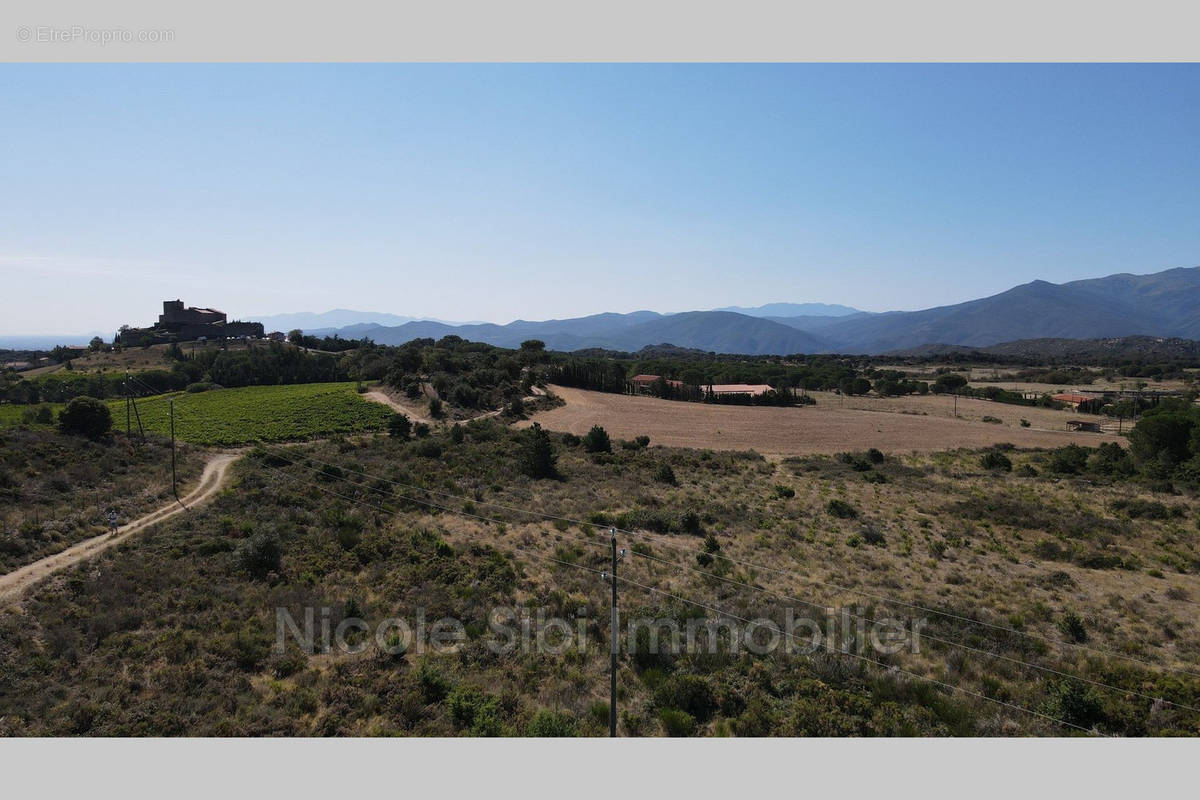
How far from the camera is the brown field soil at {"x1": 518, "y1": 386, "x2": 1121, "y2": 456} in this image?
52.3m

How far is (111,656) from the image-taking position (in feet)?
39.4

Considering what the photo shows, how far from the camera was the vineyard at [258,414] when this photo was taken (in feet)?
141

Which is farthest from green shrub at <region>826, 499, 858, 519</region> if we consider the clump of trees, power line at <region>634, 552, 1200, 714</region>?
the clump of trees

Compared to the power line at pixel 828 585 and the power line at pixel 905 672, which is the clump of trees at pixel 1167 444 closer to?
the power line at pixel 828 585

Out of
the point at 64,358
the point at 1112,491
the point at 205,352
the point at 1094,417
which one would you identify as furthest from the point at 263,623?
the point at 64,358

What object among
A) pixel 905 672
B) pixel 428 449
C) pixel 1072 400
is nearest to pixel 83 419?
pixel 428 449

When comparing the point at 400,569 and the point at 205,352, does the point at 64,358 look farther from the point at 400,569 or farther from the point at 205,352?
the point at 400,569

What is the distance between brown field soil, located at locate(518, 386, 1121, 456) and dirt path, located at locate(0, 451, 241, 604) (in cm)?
3357

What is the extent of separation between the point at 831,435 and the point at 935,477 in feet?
65.9

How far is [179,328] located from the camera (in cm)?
9894

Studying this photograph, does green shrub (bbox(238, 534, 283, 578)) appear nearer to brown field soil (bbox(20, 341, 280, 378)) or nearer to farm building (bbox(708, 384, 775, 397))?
farm building (bbox(708, 384, 775, 397))

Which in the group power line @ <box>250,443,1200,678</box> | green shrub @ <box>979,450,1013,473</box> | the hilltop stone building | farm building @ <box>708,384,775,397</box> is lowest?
green shrub @ <box>979,450,1013,473</box>

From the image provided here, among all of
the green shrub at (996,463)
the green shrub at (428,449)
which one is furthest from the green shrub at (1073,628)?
the green shrub at (428,449)

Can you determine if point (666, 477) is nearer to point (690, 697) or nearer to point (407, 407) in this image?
point (690, 697)
